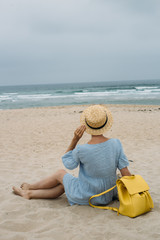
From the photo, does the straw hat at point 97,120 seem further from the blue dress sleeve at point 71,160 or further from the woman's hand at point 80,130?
the blue dress sleeve at point 71,160

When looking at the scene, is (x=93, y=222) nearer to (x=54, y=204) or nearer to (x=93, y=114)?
(x=54, y=204)

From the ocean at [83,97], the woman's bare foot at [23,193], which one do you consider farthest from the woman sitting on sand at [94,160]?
the ocean at [83,97]

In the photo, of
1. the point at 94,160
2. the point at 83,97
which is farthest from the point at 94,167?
the point at 83,97

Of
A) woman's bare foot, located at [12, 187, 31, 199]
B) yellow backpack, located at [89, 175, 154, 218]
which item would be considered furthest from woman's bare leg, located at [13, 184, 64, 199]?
yellow backpack, located at [89, 175, 154, 218]

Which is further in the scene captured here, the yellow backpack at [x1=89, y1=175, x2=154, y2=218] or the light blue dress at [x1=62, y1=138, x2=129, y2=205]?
the light blue dress at [x1=62, y1=138, x2=129, y2=205]

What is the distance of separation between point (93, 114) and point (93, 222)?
3.68ft

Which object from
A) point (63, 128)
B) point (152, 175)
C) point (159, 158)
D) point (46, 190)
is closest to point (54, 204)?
point (46, 190)

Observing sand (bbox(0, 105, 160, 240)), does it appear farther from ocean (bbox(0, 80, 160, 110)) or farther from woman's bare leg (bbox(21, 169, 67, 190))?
ocean (bbox(0, 80, 160, 110))

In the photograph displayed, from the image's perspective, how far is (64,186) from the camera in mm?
3008

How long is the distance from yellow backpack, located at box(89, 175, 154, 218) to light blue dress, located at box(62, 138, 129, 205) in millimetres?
179

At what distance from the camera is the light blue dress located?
2680 millimetres

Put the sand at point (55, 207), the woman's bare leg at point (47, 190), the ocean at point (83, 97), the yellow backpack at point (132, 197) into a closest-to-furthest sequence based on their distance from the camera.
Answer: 1. the sand at point (55, 207)
2. the yellow backpack at point (132, 197)
3. the woman's bare leg at point (47, 190)
4. the ocean at point (83, 97)

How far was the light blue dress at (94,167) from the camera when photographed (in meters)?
2.68

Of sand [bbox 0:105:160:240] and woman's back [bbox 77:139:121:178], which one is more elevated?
woman's back [bbox 77:139:121:178]
